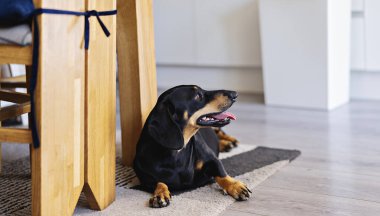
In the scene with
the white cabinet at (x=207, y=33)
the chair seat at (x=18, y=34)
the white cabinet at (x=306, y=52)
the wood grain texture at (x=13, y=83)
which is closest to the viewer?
the chair seat at (x=18, y=34)

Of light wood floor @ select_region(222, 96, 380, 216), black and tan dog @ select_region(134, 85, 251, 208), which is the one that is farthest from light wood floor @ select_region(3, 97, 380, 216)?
black and tan dog @ select_region(134, 85, 251, 208)

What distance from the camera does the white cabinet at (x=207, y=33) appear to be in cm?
325

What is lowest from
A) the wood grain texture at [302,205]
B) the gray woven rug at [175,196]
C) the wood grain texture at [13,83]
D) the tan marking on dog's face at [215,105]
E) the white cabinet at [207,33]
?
the wood grain texture at [302,205]

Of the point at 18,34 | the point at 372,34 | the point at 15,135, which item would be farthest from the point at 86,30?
the point at 372,34

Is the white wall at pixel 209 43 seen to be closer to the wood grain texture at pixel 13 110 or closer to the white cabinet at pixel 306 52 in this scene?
the white cabinet at pixel 306 52

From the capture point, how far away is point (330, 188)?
159cm

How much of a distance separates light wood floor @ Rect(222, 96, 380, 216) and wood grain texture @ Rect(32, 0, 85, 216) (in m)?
0.42

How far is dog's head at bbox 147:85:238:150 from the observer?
1.47 m

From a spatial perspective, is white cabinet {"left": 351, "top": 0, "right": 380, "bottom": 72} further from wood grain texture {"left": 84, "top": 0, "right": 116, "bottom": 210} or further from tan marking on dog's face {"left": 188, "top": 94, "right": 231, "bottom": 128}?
wood grain texture {"left": 84, "top": 0, "right": 116, "bottom": 210}

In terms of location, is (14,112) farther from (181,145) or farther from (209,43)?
(209,43)

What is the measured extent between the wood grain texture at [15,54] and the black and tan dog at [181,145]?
1.38ft

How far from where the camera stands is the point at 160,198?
4.74 ft

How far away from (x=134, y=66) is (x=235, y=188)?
53 cm

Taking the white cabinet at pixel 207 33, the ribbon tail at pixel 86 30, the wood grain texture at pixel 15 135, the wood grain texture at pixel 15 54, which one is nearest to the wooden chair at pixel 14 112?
the wood grain texture at pixel 15 135
